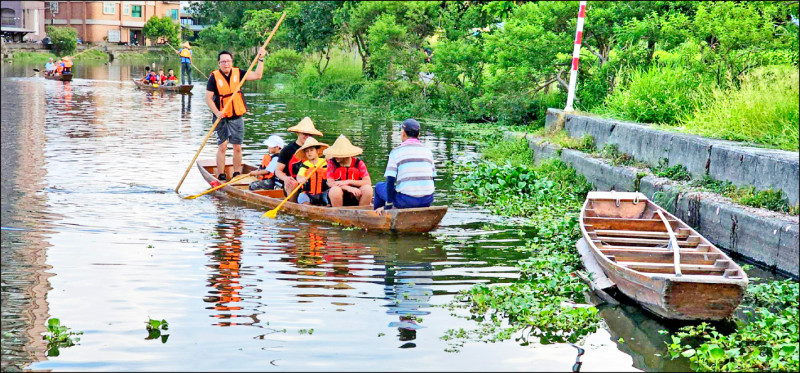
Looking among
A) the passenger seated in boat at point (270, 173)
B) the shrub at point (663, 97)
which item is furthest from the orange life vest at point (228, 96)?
the shrub at point (663, 97)

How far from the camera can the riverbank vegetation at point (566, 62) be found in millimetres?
13273

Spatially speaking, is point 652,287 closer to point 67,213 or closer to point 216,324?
point 216,324

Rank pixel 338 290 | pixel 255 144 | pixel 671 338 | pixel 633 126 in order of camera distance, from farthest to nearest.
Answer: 1. pixel 255 144
2. pixel 633 126
3. pixel 338 290
4. pixel 671 338

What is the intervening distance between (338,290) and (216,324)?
1542 mm

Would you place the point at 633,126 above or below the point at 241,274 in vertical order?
above

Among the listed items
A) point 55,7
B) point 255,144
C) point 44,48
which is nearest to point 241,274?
point 255,144

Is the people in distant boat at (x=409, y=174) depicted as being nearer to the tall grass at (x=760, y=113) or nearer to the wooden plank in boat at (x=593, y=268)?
the wooden plank in boat at (x=593, y=268)

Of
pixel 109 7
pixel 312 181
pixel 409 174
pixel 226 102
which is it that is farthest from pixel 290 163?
pixel 109 7

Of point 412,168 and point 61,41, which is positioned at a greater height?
point 61,41

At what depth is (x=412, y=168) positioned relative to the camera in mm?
11141

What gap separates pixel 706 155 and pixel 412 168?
3680 millimetres

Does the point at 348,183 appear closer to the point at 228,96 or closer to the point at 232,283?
the point at 228,96

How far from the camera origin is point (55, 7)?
298 ft

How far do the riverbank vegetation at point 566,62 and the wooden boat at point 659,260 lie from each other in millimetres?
2001
